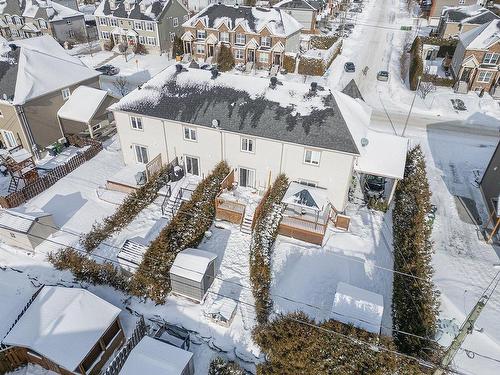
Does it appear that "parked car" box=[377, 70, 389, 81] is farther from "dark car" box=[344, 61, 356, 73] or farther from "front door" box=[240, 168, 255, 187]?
"front door" box=[240, 168, 255, 187]

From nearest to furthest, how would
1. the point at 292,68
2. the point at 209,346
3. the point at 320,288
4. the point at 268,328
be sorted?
the point at 268,328 < the point at 209,346 < the point at 320,288 < the point at 292,68

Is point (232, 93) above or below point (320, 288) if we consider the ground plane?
above

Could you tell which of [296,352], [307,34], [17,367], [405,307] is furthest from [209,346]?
[307,34]

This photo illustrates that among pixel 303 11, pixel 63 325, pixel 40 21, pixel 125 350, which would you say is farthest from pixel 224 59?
pixel 125 350

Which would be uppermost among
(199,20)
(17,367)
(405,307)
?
(199,20)

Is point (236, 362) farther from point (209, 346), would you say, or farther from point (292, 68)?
point (292, 68)

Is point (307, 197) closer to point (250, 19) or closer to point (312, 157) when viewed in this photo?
point (312, 157)

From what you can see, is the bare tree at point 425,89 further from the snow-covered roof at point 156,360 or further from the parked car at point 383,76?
the snow-covered roof at point 156,360
